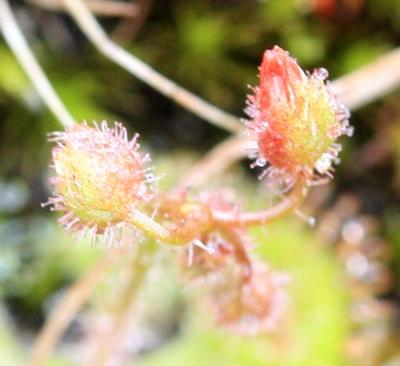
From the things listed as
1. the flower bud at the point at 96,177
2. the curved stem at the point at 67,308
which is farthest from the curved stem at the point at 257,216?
the curved stem at the point at 67,308

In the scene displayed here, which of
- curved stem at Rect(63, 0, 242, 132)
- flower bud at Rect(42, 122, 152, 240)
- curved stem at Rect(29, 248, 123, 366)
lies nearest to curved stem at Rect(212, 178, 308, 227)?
flower bud at Rect(42, 122, 152, 240)

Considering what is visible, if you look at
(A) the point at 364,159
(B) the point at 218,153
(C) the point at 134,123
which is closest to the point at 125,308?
(B) the point at 218,153

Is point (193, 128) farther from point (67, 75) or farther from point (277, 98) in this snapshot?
point (277, 98)

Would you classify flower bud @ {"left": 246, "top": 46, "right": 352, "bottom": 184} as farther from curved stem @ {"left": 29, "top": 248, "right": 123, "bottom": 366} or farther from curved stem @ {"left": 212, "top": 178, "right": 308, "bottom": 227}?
curved stem @ {"left": 29, "top": 248, "right": 123, "bottom": 366}

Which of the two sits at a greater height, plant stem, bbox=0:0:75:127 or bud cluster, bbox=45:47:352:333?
plant stem, bbox=0:0:75:127

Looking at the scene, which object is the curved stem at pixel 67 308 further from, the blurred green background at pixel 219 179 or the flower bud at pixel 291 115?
the flower bud at pixel 291 115

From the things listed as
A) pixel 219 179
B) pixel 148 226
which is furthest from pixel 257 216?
pixel 219 179

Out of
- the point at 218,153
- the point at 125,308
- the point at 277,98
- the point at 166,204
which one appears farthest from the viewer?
the point at 218,153

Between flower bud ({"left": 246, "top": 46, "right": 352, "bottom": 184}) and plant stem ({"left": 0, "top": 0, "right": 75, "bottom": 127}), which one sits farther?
plant stem ({"left": 0, "top": 0, "right": 75, "bottom": 127})
